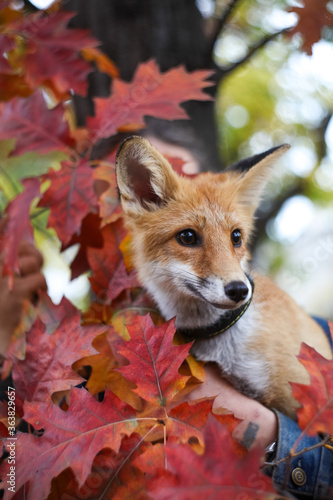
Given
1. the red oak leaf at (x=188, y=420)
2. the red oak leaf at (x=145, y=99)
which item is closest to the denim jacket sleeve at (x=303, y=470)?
the red oak leaf at (x=188, y=420)

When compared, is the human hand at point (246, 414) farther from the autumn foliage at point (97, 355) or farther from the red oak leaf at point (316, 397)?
the red oak leaf at point (316, 397)

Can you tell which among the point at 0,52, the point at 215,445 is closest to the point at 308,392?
the point at 215,445

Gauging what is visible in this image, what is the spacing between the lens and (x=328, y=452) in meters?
1.84

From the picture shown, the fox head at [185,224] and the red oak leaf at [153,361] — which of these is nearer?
the red oak leaf at [153,361]

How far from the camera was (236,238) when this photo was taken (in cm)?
201

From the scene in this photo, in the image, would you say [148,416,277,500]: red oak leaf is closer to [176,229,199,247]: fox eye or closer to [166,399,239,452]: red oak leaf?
[166,399,239,452]: red oak leaf

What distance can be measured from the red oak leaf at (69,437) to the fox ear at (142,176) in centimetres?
103

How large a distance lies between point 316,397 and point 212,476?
0.44 metres

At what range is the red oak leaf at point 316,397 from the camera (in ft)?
3.70

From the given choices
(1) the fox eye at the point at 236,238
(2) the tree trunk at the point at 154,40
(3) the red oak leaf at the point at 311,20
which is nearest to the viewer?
(1) the fox eye at the point at 236,238

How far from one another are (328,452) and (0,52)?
2.86 m

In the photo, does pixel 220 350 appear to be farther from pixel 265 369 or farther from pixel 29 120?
pixel 29 120

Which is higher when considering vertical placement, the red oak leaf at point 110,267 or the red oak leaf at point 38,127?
the red oak leaf at point 38,127

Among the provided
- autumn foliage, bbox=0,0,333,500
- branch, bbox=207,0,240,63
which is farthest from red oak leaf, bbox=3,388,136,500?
branch, bbox=207,0,240,63
